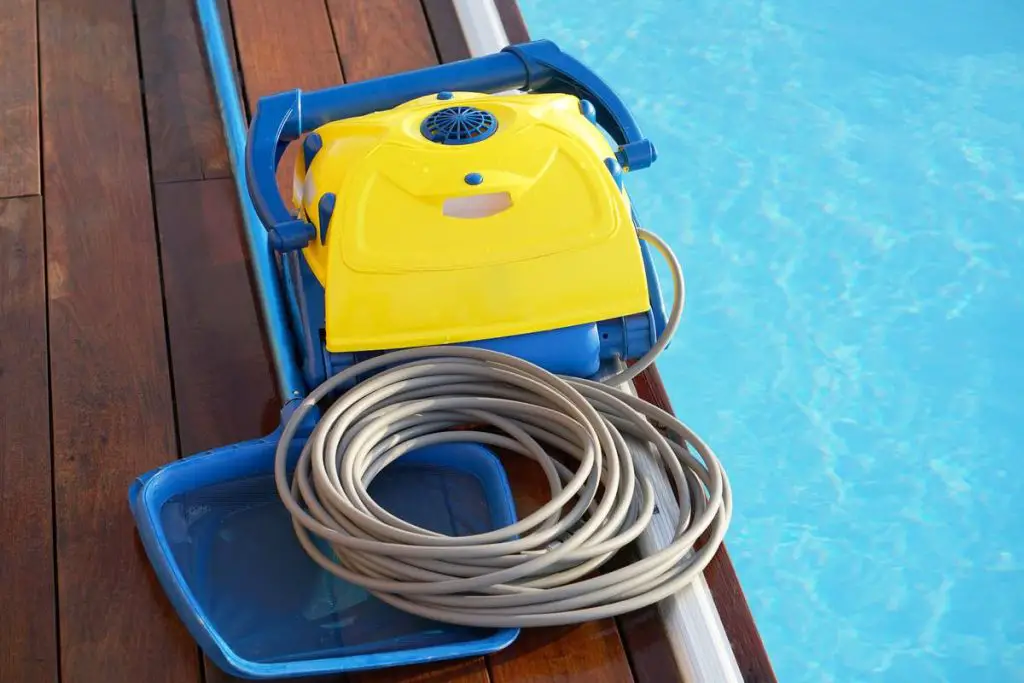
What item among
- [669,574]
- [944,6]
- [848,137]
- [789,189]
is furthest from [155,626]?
[944,6]

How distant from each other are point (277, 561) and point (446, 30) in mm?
1096

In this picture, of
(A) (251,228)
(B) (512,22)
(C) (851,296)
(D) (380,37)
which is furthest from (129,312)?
A: (C) (851,296)

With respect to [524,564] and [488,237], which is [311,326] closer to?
[488,237]

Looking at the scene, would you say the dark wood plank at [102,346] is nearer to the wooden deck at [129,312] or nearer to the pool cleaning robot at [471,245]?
the wooden deck at [129,312]

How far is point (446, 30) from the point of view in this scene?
2.04m

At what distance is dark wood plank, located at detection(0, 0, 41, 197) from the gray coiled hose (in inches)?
28.4

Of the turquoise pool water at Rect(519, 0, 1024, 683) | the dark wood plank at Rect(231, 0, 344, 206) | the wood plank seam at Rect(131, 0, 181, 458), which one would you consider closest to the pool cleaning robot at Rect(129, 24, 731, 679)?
the wood plank seam at Rect(131, 0, 181, 458)

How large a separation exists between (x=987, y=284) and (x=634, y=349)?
3.62 feet

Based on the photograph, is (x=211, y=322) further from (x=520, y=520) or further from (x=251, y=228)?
(x=520, y=520)

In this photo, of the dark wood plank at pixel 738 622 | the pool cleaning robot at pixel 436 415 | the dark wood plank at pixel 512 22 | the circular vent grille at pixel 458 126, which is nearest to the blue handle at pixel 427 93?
the pool cleaning robot at pixel 436 415

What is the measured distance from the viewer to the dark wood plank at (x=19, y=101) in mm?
1754

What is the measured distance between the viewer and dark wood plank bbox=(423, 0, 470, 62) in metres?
2.00

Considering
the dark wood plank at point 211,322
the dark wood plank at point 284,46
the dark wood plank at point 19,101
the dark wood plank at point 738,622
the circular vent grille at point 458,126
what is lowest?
the dark wood plank at point 738,622

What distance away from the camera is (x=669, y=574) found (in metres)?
1.21
